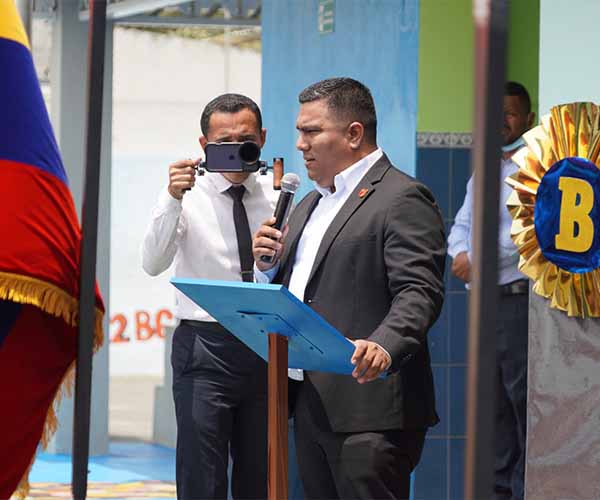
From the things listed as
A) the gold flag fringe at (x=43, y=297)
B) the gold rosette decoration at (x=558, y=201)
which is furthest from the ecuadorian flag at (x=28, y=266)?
the gold rosette decoration at (x=558, y=201)

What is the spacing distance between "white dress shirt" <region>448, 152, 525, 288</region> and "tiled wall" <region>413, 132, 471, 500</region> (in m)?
0.14

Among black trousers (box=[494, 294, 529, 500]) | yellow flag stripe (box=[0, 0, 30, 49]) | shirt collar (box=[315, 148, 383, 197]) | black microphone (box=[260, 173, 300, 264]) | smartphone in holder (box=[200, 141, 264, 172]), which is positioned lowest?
black trousers (box=[494, 294, 529, 500])

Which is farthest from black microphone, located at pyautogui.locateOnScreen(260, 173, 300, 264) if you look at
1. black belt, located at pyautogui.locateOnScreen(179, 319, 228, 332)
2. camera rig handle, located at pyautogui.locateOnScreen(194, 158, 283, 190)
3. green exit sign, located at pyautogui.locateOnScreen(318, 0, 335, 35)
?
green exit sign, located at pyautogui.locateOnScreen(318, 0, 335, 35)

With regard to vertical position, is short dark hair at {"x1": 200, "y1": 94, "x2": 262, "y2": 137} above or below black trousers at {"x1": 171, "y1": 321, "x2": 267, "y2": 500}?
above

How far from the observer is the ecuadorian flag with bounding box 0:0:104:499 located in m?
2.54

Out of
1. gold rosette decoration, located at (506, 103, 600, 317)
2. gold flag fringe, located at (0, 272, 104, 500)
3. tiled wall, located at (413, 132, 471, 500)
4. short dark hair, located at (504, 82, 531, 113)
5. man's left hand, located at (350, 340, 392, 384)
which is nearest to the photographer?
gold flag fringe, located at (0, 272, 104, 500)

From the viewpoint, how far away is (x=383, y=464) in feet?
12.2

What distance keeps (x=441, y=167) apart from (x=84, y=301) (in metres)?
3.73

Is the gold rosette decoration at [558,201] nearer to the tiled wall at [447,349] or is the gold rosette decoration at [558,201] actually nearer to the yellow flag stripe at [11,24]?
the tiled wall at [447,349]

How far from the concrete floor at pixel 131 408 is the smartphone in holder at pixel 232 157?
5.47 metres

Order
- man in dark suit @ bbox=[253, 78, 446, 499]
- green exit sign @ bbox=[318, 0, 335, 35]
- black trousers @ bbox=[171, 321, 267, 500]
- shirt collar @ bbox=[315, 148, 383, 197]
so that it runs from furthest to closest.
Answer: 1. green exit sign @ bbox=[318, 0, 335, 35]
2. black trousers @ bbox=[171, 321, 267, 500]
3. shirt collar @ bbox=[315, 148, 383, 197]
4. man in dark suit @ bbox=[253, 78, 446, 499]

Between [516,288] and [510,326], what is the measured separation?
0.53 ft

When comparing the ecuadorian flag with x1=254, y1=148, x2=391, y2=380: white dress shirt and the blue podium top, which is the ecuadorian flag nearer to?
the blue podium top

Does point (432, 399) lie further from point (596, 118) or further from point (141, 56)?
point (141, 56)
